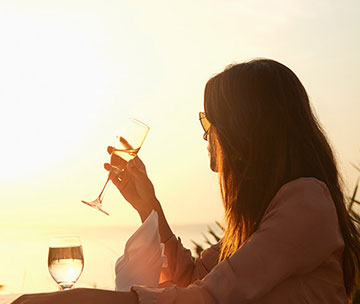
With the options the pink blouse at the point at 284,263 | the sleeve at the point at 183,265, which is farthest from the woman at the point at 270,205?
the sleeve at the point at 183,265

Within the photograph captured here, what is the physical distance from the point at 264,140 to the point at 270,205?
0.32 meters

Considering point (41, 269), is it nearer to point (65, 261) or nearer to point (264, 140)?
point (65, 261)

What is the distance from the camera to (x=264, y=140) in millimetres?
2289

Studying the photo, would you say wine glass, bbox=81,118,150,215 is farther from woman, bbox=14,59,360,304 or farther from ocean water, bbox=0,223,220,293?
woman, bbox=14,59,360,304

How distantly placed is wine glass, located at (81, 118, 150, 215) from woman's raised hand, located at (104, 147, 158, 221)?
34mm

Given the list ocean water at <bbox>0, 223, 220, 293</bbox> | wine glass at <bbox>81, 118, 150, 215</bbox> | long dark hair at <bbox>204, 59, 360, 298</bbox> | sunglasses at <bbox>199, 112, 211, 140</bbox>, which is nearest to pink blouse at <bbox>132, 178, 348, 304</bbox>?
long dark hair at <bbox>204, 59, 360, 298</bbox>

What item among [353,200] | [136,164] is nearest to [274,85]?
[136,164]

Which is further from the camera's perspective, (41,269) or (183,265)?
(41,269)

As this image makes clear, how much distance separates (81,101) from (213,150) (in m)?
12.2

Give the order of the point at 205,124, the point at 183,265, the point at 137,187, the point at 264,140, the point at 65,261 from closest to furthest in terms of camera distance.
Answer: the point at 264,140 < the point at 65,261 < the point at 205,124 < the point at 137,187 < the point at 183,265

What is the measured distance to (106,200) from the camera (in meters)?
3.33

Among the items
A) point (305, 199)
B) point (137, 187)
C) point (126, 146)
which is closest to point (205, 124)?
point (137, 187)

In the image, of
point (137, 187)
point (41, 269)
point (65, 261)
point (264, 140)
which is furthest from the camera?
point (41, 269)

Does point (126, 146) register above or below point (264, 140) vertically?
below
